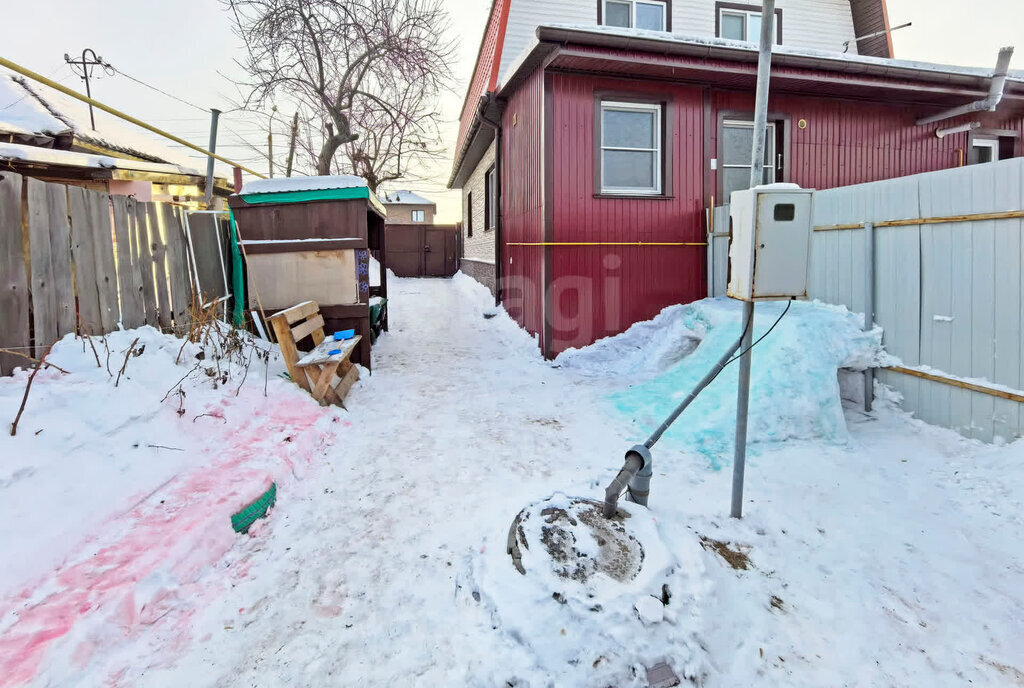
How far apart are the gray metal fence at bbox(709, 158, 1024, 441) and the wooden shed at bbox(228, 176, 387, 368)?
511 cm

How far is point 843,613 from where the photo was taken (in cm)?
229

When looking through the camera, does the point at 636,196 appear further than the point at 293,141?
No

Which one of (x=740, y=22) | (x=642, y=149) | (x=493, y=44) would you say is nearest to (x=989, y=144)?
(x=740, y=22)

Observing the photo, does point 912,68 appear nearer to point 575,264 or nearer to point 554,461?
point 575,264

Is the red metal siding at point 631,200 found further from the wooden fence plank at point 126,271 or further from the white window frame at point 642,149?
the wooden fence plank at point 126,271

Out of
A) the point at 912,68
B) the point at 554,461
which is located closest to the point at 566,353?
the point at 554,461

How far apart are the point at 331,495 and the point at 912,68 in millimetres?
8905

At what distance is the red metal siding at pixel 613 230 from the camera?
680cm

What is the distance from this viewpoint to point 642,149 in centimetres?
715

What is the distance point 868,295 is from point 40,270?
641 cm

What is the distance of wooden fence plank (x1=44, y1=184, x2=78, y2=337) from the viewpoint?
3436 millimetres

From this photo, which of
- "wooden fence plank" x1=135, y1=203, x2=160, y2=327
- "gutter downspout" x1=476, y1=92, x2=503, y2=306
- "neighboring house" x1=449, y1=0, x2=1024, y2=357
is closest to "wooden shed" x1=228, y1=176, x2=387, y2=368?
"wooden fence plank" x1=135, y1=203, x2=160, y2=327

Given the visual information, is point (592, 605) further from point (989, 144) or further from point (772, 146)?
point (989, 144)

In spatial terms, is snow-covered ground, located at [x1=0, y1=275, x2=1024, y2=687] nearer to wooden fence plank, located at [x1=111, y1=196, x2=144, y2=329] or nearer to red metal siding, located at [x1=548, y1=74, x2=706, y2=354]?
wooden fence plank, located at [x1=111, y1=196, x2=144, y2=329]
